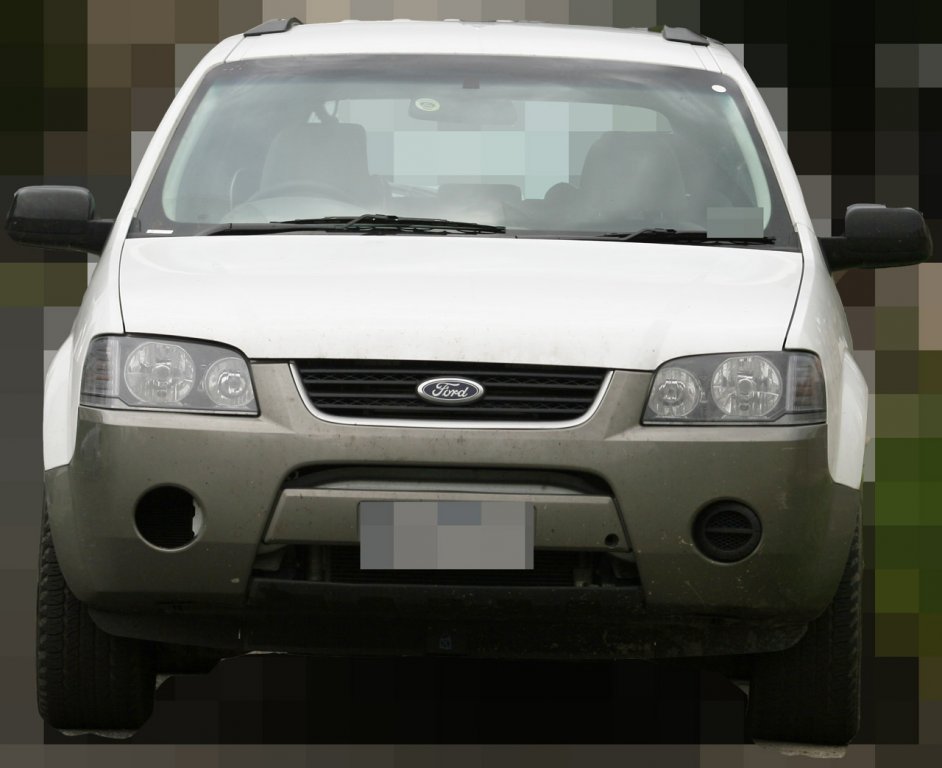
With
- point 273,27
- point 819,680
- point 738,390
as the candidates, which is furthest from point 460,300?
point 273,27

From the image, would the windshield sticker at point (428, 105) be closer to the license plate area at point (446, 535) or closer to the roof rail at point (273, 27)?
the roof rail at point (273, 27)

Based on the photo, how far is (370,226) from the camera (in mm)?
6816

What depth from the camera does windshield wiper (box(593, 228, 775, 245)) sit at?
6.80 m

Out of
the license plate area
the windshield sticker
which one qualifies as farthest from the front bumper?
the windshield sticker

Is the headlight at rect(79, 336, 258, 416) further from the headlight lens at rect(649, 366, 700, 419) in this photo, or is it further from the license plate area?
the headlight lens at rect(649, 366, 700, 419)

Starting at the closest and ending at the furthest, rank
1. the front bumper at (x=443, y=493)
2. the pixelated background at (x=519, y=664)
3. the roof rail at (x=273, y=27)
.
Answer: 1. the front bumper at (x=443, y=493)
2. the pixelated background at (x=519, y=664)
3. the roof rail at (x=273, y=27)

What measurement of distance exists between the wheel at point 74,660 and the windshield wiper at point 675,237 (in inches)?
68.4

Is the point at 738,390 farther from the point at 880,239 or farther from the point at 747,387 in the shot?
the point at 880,239

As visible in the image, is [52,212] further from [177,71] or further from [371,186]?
[177,71]

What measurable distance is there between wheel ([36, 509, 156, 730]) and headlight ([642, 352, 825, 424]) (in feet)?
5.19

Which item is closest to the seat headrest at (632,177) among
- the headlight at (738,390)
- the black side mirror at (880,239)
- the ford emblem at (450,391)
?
the black side mirror at (880,239)

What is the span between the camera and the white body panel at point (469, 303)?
19.6ft

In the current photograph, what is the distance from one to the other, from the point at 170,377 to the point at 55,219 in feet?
4.23

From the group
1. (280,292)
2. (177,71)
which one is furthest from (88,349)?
(177,71)
